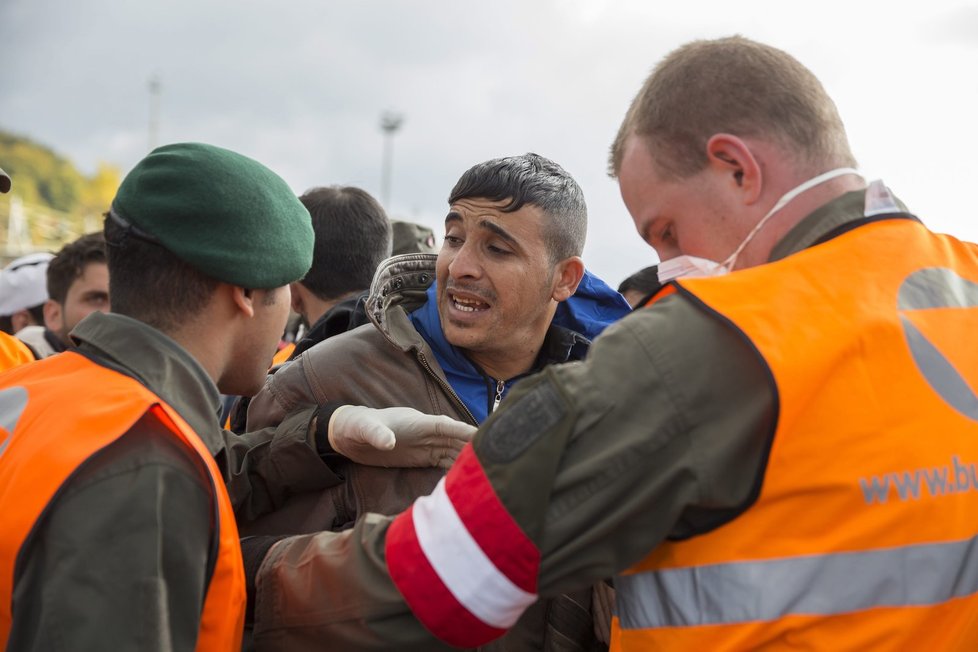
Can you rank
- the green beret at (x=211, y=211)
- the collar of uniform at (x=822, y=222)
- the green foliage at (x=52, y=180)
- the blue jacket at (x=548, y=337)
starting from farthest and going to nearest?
the green foliage at (x=52, y=180), the blue jacket at (x=548, y=337), the green beret at (x=211, y=211), the collar of uniform at (x=822, y=222)

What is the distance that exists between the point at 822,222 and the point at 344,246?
2.81m

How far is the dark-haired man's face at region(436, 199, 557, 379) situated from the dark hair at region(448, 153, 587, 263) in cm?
3

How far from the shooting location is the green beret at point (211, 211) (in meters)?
2.17

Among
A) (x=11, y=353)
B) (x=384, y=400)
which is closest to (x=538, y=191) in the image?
(x=384, y=400)

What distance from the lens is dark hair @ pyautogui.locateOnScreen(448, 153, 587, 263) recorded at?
338cm

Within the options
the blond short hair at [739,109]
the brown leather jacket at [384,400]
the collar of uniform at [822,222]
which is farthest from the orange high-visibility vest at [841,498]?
the brown leather jacket at [384,400]

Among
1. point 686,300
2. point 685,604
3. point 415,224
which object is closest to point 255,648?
point 685,604

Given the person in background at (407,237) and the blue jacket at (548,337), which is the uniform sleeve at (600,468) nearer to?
the blue jacket at (548,337)

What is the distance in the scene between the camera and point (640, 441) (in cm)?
172

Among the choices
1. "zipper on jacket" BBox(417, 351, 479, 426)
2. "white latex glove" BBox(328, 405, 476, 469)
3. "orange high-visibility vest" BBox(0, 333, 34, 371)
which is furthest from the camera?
"orange high-visibility vest" BBox(0, 333, 34, 371)

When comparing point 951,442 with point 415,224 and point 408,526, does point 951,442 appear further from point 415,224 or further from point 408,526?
point 415,224

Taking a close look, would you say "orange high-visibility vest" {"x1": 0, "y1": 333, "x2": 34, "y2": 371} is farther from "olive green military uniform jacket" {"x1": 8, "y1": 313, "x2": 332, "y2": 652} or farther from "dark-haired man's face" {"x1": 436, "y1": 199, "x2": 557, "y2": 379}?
"olive green military uniform jacket" {"x1": 8, "y1": 313, "x2": 332, "y2": 652}

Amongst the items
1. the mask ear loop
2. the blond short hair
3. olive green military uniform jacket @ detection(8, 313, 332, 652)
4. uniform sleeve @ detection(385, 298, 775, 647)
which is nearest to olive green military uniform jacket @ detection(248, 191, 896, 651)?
uniform sleeve @ detection(385, 298, 775, 647)

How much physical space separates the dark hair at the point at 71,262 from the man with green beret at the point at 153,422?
340 cm
